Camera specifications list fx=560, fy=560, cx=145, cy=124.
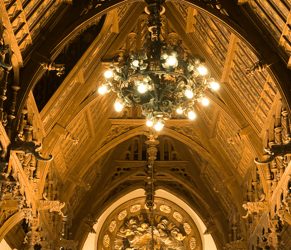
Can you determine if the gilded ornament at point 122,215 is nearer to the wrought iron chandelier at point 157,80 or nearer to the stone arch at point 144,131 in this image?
the stone arch at point 144,131

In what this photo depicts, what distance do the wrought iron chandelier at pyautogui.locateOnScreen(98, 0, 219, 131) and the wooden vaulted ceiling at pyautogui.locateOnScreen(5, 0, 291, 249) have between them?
182cm

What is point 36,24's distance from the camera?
34.3 ft

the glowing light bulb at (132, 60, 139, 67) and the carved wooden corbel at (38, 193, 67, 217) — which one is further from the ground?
the glowing light bulb at (132, 60, 139, 67)

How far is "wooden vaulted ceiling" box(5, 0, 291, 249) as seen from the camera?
1043 centimetres

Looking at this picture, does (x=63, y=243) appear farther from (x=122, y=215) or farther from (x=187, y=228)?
(x=187, y=228)

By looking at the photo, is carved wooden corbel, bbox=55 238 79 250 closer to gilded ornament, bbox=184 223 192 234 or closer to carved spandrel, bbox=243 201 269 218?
carved spandrel, bbox=243 201 269 218

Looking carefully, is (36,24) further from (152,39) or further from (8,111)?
(152,39)

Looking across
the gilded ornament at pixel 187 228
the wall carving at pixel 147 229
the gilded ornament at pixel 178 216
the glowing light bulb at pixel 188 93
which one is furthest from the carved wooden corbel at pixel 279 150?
the gilded ornament at pixel 178 216

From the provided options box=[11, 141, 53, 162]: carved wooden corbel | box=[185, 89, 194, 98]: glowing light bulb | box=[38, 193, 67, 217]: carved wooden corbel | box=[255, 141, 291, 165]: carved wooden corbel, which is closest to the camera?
box=[185, 89, 194, 98]: glowing light bulb

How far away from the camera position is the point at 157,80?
8.70m

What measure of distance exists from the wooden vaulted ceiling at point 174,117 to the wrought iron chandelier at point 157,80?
1.82 metres

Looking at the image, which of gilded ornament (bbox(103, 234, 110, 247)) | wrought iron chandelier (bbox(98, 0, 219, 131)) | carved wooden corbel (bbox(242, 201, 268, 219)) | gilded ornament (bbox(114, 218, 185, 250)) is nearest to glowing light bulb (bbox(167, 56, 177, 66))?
wrought iron chandelier (bbox(98, 0, 219, 131))

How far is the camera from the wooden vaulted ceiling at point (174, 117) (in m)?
10.4

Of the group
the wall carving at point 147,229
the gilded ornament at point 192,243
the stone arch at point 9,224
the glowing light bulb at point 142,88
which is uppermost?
the wall carving at point 147,229
